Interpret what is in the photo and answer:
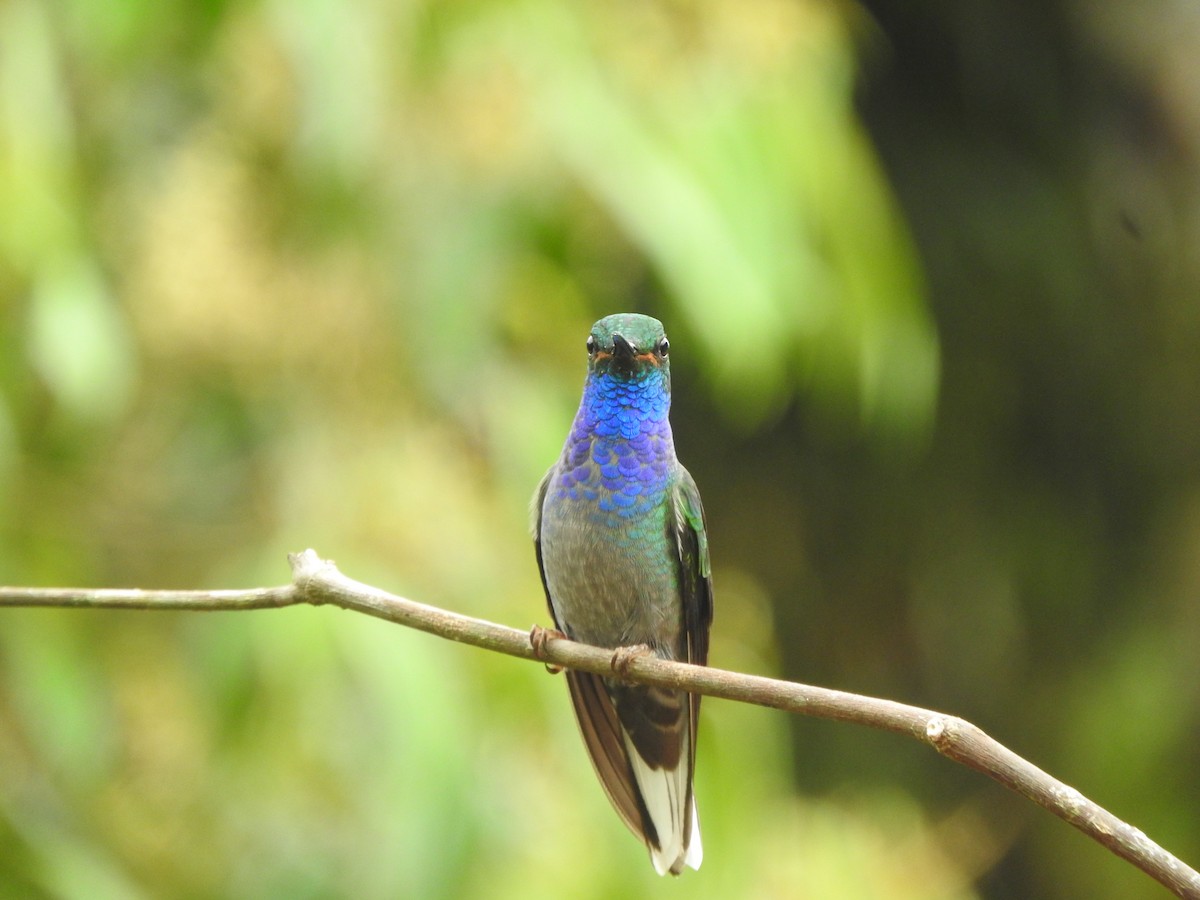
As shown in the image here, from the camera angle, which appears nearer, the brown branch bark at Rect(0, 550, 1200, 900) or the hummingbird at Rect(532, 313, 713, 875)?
the brown branch bark at Rect(0, 550, 1200, 900)

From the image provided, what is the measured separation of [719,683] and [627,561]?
0.95m

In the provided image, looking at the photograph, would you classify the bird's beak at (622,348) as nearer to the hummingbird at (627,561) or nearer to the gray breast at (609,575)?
the hummingbird at (627,561)

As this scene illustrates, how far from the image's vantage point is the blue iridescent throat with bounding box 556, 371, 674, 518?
91.0 inches

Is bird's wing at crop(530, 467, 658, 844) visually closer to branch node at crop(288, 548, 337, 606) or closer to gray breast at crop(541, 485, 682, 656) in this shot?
gray breast at crop(541, 485, 682, 656)

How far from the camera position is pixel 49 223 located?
11.1ft

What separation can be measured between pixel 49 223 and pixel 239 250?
46 cm

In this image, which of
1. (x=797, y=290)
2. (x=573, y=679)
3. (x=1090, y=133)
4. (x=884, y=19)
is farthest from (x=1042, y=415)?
(x=573, y=679)

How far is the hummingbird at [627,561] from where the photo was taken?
92.4 inches

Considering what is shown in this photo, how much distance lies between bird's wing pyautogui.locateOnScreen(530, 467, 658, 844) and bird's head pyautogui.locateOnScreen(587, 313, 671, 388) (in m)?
0.44

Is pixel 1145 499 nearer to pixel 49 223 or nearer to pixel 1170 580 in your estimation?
pixel 1170 580

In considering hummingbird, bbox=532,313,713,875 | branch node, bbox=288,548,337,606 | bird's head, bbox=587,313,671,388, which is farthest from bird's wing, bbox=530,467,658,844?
branch node, bbox=288,548,337,606

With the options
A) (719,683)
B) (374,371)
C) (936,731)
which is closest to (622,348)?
(719,683)

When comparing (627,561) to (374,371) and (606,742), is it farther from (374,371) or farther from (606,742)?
(374,371)

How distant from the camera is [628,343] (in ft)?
6.77
